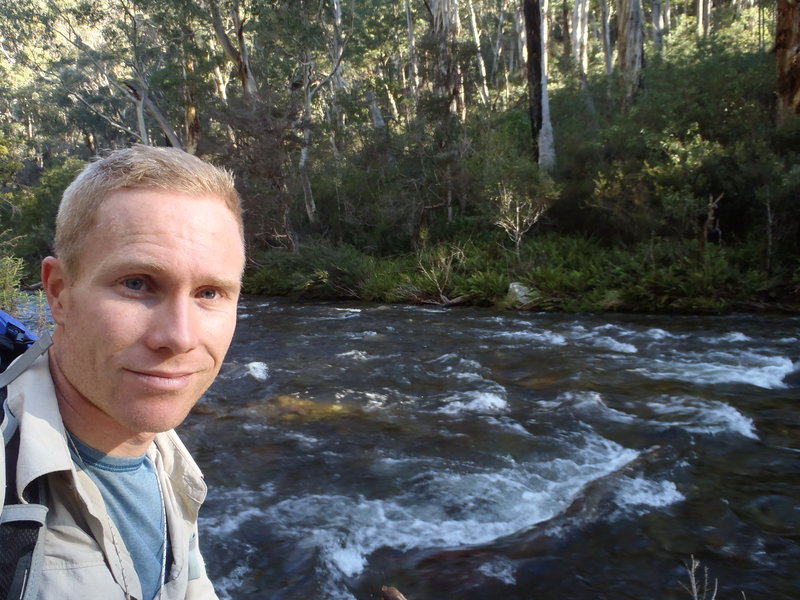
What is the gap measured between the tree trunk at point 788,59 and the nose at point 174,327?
14667 millimetres

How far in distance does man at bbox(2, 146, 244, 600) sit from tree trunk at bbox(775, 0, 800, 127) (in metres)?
14.6

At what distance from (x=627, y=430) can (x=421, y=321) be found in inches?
261

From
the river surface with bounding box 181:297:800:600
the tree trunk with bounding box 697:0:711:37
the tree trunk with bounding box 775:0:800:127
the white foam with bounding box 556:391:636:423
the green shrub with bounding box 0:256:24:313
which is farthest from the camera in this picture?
the tree trunk with bounding box 697:0:711:37

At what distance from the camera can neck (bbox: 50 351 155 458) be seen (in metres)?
1.22

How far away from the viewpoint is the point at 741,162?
42.3 feet

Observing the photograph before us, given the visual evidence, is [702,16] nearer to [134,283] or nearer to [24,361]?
[134,283]

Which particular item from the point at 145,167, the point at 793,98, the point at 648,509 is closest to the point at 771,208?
the point at 793,98

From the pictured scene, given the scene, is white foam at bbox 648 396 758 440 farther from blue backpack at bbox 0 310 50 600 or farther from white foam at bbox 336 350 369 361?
blue backpack at bbox 0 310 50 600

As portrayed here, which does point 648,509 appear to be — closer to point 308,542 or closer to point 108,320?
point 308,542

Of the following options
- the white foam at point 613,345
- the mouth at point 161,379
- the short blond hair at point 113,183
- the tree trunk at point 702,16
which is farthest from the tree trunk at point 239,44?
the mouth at point 161,379

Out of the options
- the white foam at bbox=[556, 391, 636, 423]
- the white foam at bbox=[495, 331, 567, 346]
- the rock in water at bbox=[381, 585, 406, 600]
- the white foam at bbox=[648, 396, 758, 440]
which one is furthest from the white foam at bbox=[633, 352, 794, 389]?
the rock in water at bbox=[381, 585, 406, 600]

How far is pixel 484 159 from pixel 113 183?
17092mm

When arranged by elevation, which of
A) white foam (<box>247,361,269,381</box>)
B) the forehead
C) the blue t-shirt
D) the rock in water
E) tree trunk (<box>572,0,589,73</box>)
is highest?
tree trunk (<box>572,0,589,73</box>)

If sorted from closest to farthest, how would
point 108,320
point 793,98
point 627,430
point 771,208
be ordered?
point 108,320, point 627,430, point 771,208, point 793,98
